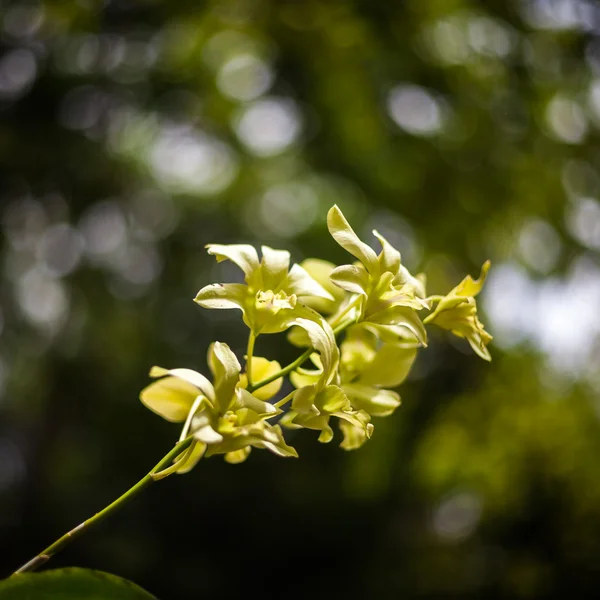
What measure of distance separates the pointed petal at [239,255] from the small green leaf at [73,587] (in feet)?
0.62

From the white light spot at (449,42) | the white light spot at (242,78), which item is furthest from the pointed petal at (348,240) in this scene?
the white light spot at (242,78)

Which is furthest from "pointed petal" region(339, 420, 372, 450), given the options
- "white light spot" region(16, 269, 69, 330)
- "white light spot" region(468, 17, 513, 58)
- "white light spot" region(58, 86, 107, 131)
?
"white light spot" region(16, 269, 69, 330)

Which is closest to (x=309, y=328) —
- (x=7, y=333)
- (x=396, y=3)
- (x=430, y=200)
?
(x=396, y=3)

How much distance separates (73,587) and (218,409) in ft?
0.37

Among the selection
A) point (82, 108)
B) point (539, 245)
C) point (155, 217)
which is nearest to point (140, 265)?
point (155, 217)

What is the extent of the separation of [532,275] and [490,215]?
44cm

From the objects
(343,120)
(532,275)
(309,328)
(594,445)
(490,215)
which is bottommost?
(594,445)

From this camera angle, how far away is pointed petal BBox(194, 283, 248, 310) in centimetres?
36

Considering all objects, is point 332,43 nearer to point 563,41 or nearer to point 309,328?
point 563,41

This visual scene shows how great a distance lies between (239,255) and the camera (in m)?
0.40

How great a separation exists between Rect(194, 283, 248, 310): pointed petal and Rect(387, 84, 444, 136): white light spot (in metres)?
1.64

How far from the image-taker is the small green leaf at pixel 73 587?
0.29m

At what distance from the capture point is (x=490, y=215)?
2.05 m

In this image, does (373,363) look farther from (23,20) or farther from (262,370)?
(23,20)
